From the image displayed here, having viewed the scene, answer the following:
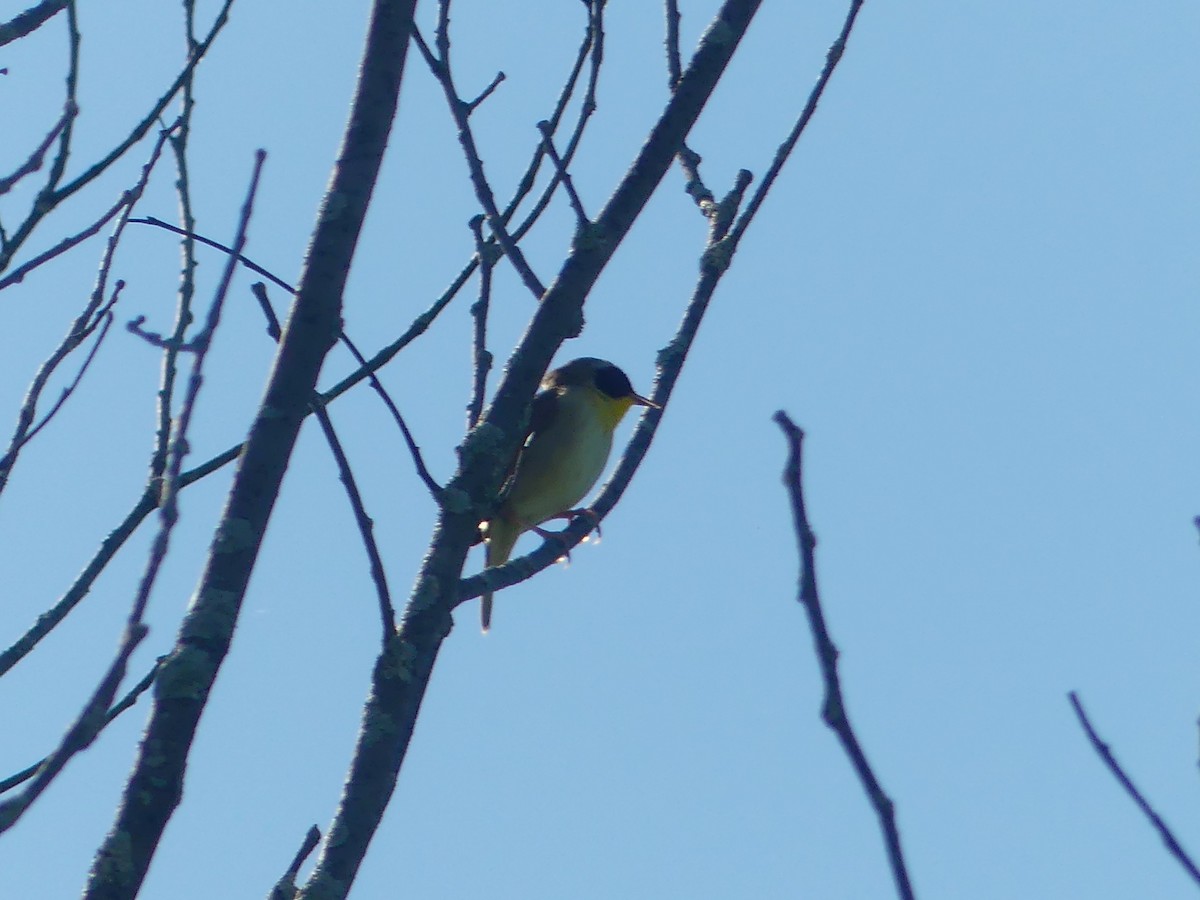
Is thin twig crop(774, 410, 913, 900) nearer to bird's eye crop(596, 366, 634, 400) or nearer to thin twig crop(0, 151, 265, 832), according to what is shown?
thin twig crop(0, 151, 265, 832)

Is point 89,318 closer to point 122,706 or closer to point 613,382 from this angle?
point 122,706

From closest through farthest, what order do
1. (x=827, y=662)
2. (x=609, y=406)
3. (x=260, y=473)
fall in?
(x=827, y=662)
(x=260, y=473)
(x=609, y=406)

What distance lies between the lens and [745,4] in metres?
3.62

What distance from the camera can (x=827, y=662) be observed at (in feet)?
5.63

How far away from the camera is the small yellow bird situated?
612 cm

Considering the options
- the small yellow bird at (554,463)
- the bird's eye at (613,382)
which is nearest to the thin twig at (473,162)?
the small yellow bird at (554,463)

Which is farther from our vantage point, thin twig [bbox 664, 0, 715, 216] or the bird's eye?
the bird's eye

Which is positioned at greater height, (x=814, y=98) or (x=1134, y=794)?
(x=814, y=98)

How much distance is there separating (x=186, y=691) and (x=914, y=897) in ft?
4.28

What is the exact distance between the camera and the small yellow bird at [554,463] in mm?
6125

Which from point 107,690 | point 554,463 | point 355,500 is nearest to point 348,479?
point 355,500

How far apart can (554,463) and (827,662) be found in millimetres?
4495

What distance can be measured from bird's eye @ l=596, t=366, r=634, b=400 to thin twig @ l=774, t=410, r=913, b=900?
5.16 m

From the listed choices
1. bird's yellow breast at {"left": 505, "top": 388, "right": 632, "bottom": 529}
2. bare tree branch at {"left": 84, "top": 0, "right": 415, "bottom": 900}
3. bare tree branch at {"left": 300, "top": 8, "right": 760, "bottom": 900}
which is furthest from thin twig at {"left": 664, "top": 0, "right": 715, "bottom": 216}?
bird's yellow breast at {"left": 505, "top": 388, "right": 632, "bottom": 529}
